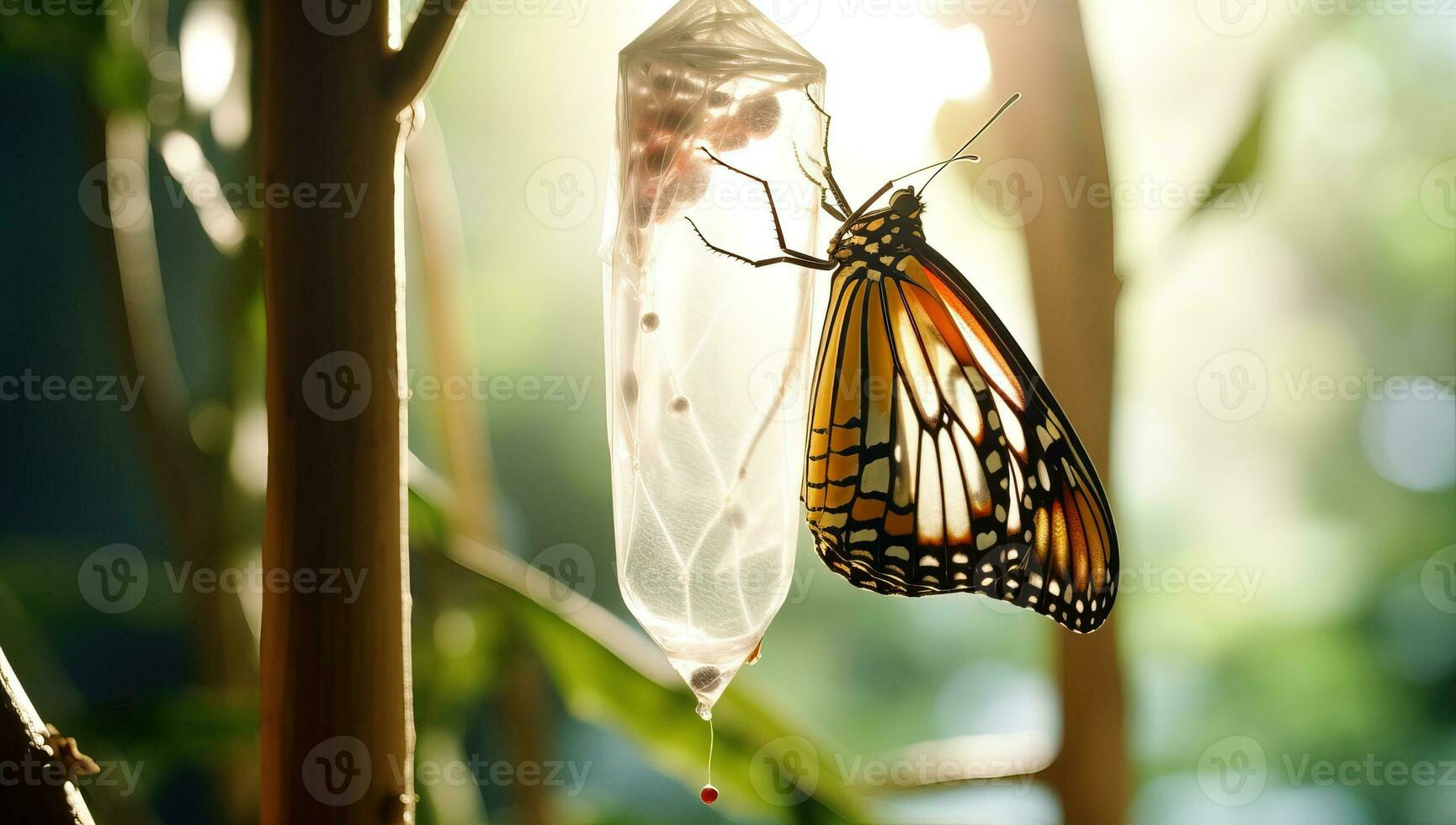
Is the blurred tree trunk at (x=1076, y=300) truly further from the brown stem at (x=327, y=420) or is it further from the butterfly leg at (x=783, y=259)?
the brown stem at (x=327, y=420)

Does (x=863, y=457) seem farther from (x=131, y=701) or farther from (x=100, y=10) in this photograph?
(x=100, y=10)

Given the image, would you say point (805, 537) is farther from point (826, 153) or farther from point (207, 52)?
point (207, 52)

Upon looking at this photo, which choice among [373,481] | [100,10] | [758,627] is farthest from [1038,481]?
[100,10]

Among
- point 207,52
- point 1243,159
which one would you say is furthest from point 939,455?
point 207,52

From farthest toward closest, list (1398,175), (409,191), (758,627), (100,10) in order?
(1398,175), (409,191), (100,10), (758,627)

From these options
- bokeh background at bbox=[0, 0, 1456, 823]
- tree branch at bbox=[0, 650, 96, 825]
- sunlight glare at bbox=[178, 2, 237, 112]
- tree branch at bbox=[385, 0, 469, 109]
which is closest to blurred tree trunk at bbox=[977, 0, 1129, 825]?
bokeh background at bbox=[0, 0, 1456, 823]

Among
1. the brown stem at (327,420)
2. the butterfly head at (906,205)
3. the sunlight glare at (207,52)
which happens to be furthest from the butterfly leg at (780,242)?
the sunlight glare at (207,52)

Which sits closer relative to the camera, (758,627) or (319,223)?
(319,223)
